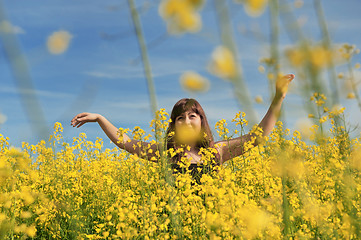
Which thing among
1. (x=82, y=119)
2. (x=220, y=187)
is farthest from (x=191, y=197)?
(x=82, y=119)

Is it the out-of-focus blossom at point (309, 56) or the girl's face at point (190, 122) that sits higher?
the girl's face at point (190, 122)

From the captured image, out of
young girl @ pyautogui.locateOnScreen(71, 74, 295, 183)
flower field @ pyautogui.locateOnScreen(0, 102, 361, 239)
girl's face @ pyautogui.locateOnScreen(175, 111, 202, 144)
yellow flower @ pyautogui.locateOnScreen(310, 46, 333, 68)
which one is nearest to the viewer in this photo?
yellow flower @ pyautogui.locateOnScreen(310, 46, 333, 68)

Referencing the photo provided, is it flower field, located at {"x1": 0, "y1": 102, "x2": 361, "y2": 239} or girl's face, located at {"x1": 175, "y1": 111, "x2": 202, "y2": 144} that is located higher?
girl's face, located at {"x1": 175, "y1": 111, "x2": 202, "y2": 144}

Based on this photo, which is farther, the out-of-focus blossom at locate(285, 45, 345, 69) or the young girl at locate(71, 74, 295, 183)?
the young girl at locate(71, 74, 295, 183)

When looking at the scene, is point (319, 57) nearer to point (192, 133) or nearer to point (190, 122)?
point (192, 133)

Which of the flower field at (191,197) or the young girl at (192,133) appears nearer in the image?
the flower field at (191,197)

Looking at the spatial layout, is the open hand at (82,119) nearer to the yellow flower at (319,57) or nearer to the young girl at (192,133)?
the young girl at (192,133)

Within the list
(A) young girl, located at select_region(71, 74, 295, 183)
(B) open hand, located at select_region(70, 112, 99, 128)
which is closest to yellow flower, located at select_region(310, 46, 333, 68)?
(A) young girl, located at select_region(71, 74, 295, 183)

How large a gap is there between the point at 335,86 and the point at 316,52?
51cm

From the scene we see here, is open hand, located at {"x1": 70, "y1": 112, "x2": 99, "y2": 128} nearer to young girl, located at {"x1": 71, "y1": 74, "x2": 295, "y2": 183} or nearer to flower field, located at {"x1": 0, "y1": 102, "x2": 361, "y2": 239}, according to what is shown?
young girl, located at {"x1": 71, "y1": 74, "x2": 295, "y2": 183}

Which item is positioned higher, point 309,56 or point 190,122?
point 190,122

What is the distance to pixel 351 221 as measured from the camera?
205cm

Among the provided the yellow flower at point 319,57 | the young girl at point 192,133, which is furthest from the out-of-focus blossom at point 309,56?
the young girl at point 192,133

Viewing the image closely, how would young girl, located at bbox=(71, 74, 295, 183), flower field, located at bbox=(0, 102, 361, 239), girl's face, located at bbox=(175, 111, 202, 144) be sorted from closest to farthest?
flower field, located at bbox=(0, 102, 361, 239)
young girl, located at bbox=(71, 74, 295, 183)
girl's face, located at bbox=(175, 111, 202, 144)
